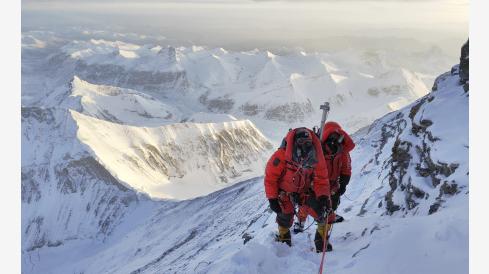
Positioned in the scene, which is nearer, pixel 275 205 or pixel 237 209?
pixel 275 205

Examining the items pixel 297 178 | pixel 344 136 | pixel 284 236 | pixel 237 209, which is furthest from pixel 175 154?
pixel 297 178

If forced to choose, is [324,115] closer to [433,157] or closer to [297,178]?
[297,178]

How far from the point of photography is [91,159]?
11938cm

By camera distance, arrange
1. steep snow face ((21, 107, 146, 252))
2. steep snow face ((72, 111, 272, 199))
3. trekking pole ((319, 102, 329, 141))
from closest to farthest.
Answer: trekking pole ((319, 102, 329, 141)), steep snow face ((21, 107, 146, 252)), steep snow face ((72, 111, 272, 199))

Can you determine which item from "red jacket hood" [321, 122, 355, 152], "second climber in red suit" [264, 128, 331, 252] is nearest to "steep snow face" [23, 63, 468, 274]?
"second climber in red suit" [264, 128, 331, 252]

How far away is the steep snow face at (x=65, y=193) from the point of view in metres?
107

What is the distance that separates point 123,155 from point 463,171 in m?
125

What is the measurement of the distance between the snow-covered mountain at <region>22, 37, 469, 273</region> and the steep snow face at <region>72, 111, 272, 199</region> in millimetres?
824

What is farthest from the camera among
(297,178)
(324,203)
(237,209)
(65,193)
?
(65,193)

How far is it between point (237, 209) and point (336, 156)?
45325 mm

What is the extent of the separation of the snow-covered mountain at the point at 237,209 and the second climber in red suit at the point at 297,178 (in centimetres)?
114

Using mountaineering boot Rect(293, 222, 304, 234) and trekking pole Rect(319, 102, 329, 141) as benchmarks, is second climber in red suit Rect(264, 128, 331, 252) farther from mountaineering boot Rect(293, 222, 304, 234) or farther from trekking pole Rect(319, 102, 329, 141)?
trekking pole Rect(319, 102, 329, 141)

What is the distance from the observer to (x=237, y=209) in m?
56.1

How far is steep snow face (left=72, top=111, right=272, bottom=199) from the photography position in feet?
413
